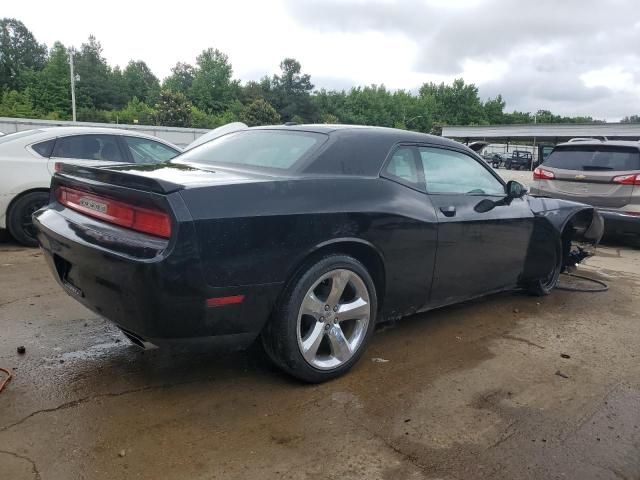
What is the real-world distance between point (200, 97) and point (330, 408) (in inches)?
3217

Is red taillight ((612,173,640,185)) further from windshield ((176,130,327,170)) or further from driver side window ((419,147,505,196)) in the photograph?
windshield ((176,130,327,170))

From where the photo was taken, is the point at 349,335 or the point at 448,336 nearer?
the point at 349,335

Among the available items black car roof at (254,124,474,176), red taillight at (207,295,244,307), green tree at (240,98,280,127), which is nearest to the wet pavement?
red taillight at (207,295,244,307)

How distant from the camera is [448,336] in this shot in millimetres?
4008

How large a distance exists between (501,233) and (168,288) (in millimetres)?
2795

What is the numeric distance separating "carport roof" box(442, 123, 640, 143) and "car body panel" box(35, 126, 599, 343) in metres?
33.2

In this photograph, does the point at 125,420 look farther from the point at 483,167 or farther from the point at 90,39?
the point at 90,39

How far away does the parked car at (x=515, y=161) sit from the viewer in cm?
4659

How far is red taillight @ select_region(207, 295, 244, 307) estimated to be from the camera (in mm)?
2551

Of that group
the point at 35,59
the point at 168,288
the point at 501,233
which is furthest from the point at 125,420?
the point at 35,59

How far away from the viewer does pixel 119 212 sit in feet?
8.91

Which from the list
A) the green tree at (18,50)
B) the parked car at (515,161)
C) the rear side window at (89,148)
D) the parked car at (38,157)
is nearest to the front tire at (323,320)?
the parked car at (38,157)

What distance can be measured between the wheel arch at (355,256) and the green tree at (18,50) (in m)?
90.5

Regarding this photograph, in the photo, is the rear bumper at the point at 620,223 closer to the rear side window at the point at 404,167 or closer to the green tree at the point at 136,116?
the rear side window at the point at 404,167
